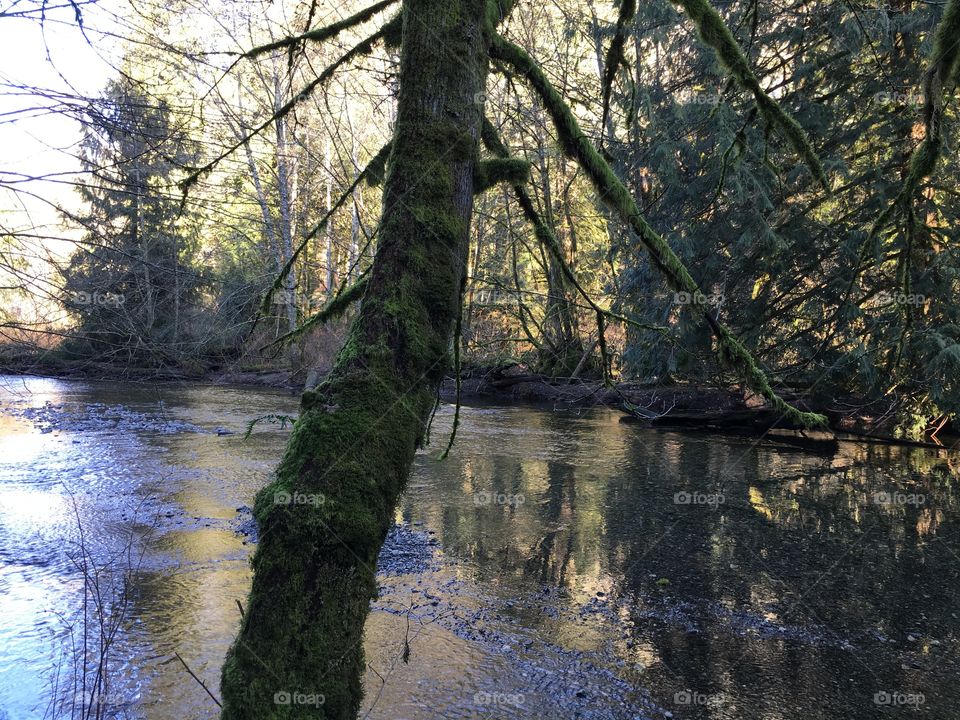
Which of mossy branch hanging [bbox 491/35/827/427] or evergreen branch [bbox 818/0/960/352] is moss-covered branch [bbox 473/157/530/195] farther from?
evergreen branch [bbox 818/0/960/352]

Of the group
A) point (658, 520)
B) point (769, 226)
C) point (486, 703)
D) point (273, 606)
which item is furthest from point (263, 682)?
point (769, 226)

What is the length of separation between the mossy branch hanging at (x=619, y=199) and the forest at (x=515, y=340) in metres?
0.01

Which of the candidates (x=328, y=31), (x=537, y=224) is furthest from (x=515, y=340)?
(x=328, y=31)

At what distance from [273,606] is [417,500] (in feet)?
20.8

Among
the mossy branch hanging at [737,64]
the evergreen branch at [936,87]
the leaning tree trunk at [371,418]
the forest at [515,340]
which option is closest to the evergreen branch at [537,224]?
the forest at [515,340]

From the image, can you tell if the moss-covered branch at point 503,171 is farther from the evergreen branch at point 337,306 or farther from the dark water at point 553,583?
the dark water at point 553,583

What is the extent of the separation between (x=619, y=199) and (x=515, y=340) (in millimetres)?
4933

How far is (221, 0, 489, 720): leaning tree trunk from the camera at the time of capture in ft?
6.33

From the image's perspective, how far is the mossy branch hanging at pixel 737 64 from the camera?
240 cm

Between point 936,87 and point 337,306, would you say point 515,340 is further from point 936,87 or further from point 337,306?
point 936,87

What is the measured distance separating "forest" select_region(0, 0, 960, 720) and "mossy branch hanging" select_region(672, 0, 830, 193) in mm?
16

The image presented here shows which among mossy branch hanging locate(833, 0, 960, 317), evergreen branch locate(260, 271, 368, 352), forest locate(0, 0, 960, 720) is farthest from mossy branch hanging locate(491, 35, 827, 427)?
evergreen branch locate(260, 271, 368, 352)

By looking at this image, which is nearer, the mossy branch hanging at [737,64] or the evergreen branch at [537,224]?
the mossy branch hanging at [737,64]

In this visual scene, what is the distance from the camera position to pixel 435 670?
173 inches
